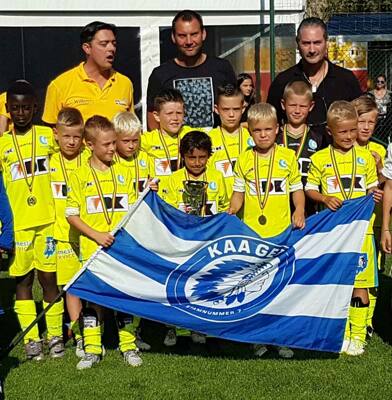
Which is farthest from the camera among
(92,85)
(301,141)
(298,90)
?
(92,85)

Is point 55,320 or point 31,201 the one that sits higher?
point 31,201

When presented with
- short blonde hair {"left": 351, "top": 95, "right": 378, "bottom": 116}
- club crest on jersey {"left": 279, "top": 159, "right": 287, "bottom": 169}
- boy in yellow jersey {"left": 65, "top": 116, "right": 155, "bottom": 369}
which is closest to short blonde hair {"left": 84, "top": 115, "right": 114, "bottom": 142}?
boy in yellow jersey {"left": 65, "top": 116, "right": 155, "bottom": 369}

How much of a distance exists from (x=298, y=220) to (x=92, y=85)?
209cm

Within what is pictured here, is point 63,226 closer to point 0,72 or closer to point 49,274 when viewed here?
point 49,274

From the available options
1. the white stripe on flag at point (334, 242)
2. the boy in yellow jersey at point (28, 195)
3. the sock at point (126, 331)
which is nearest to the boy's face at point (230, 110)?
the white stripe on flag at point (334, 242)

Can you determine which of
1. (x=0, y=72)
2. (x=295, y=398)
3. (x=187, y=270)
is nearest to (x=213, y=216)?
(x=187, y=270)

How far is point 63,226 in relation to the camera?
6375 mm

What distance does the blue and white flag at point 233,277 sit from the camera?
19.4 feet

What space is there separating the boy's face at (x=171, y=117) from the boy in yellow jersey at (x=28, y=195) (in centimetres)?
88

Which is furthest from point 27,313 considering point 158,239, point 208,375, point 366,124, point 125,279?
point 366,124

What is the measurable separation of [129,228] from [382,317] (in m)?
2.79

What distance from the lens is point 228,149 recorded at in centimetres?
657

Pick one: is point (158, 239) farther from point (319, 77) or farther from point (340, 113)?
point (319, 77)

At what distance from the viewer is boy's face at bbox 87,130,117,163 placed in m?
6.03
